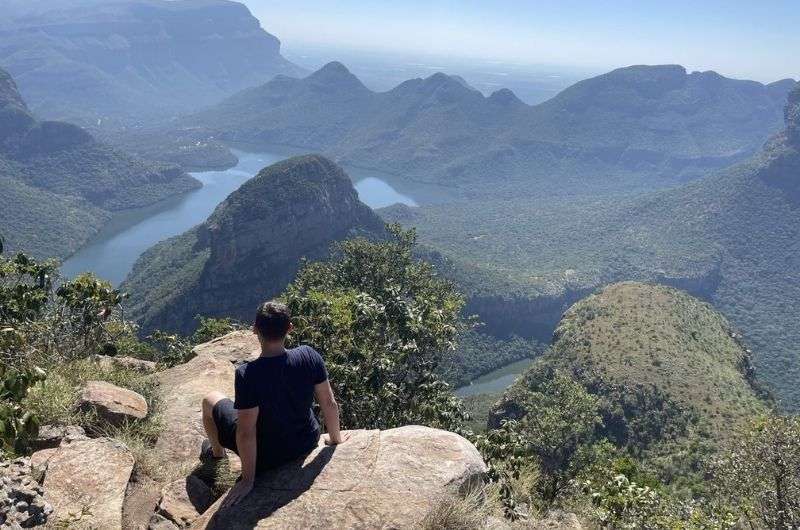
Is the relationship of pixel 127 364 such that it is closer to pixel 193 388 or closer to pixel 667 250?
pixel 193 388

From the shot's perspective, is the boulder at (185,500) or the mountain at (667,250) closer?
the boulder at (185,500)

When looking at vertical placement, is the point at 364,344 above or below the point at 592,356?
above

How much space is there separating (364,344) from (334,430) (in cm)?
588

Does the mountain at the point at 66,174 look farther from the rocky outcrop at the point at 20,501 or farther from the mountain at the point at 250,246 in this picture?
the rocky outcrop at the point at 20,501

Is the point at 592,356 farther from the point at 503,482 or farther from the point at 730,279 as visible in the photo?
the point at 730,279

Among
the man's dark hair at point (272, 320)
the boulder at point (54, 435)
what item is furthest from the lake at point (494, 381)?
the man's dark hair at point (272, 320)

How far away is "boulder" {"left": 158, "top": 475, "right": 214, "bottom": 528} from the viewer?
23.5 feet

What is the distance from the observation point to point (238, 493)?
22.6 feet

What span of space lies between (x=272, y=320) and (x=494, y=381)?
9222 centimetres

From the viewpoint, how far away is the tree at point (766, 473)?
13.5 metres

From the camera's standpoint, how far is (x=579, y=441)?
3738 cm

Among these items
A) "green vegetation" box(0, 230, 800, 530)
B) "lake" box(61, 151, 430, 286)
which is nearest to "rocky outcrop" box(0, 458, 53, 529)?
"green vegetation" box(0, 230, 800, 530)

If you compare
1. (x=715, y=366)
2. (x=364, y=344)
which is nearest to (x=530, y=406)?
(x=715, y=366)

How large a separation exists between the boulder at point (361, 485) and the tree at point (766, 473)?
9.51m
